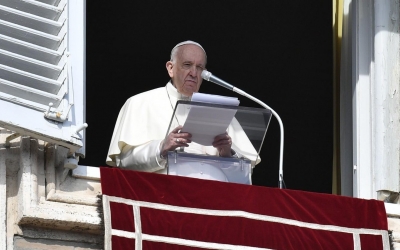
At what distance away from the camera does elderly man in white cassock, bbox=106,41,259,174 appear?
8.84m

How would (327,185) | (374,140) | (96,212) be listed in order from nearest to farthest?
(96,212) < (374,140) < (327,185)

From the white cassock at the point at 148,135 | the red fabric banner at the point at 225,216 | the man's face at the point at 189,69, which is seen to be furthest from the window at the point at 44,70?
the man's face at the point at 189,69

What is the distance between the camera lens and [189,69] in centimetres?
977

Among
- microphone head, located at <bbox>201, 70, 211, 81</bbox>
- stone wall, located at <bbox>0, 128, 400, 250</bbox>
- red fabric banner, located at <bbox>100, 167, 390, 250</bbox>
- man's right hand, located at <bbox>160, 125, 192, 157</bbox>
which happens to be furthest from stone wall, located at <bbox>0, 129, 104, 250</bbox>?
microphone head, located at <bbox>201, 70, 211, 81</bbox>

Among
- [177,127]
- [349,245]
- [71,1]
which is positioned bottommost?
[349,245]

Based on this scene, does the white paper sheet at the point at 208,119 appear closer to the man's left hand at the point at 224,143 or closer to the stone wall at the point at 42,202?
the man's left hand at the point at 224,143

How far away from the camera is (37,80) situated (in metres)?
8.53

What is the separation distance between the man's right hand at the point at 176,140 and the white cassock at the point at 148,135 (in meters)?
0.06

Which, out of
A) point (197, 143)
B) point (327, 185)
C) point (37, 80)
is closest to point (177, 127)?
point (197, 143)

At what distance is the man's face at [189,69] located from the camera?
976 cm

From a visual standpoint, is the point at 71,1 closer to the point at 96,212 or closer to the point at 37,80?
the point at 37,80

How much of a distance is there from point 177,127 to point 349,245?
1.01m

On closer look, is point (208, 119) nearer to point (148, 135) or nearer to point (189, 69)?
point (148, 135)

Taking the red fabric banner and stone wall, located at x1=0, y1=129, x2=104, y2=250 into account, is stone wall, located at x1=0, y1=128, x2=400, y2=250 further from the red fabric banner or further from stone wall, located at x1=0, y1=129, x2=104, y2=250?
the red fabric banner
